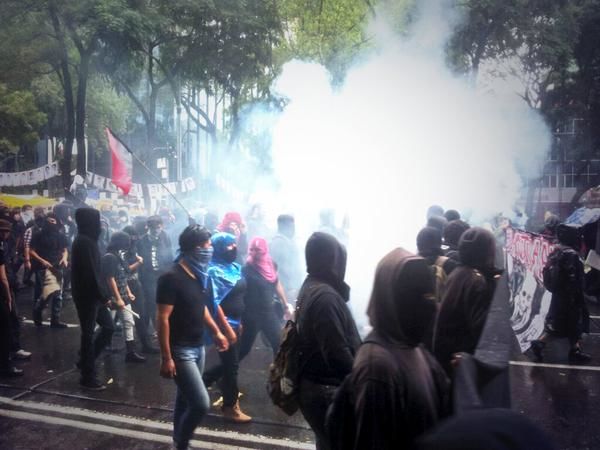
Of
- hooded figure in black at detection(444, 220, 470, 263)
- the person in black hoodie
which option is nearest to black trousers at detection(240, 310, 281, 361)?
the person in black hoodie

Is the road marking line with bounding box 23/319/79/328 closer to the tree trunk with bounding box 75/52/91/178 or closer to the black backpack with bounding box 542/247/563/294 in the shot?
the black backpack with bounding box 542/247/563/294

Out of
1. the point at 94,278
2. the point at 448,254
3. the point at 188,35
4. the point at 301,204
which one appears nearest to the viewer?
the point at 448,254

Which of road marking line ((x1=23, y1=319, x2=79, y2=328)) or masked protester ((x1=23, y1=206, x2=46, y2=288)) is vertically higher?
masked protester ((x1=23, y1=206, x2=46, y2=288))

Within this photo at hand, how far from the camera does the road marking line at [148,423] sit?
4.55 meters

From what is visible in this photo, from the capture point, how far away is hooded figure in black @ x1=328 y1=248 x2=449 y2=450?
1915 mm

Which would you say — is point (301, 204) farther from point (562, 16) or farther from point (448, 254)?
point (562, 16)

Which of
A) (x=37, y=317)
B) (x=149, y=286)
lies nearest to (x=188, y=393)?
(x=149, y=286)

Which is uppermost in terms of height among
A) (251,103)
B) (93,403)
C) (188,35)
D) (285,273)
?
(188,35)

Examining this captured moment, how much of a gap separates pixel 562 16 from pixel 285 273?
20372mm

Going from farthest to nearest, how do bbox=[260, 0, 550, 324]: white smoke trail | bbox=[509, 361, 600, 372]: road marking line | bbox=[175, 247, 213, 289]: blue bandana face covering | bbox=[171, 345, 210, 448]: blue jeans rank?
1. bbox=[260, 0, 550, 324]: white smoke trail
2. bbox=[509, 361, 600, 372]: road marking line
3. bbox=[175, 247, 213, 289]: blue bandana face covering
4. bbox=[171, 345, 210, 448]: blue jeans

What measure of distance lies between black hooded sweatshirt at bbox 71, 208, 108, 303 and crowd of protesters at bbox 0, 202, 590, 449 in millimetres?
14

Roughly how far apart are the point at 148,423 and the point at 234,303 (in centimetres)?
124

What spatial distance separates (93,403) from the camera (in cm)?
543

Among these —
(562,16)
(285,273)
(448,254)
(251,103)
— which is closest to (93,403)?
(285,273)
